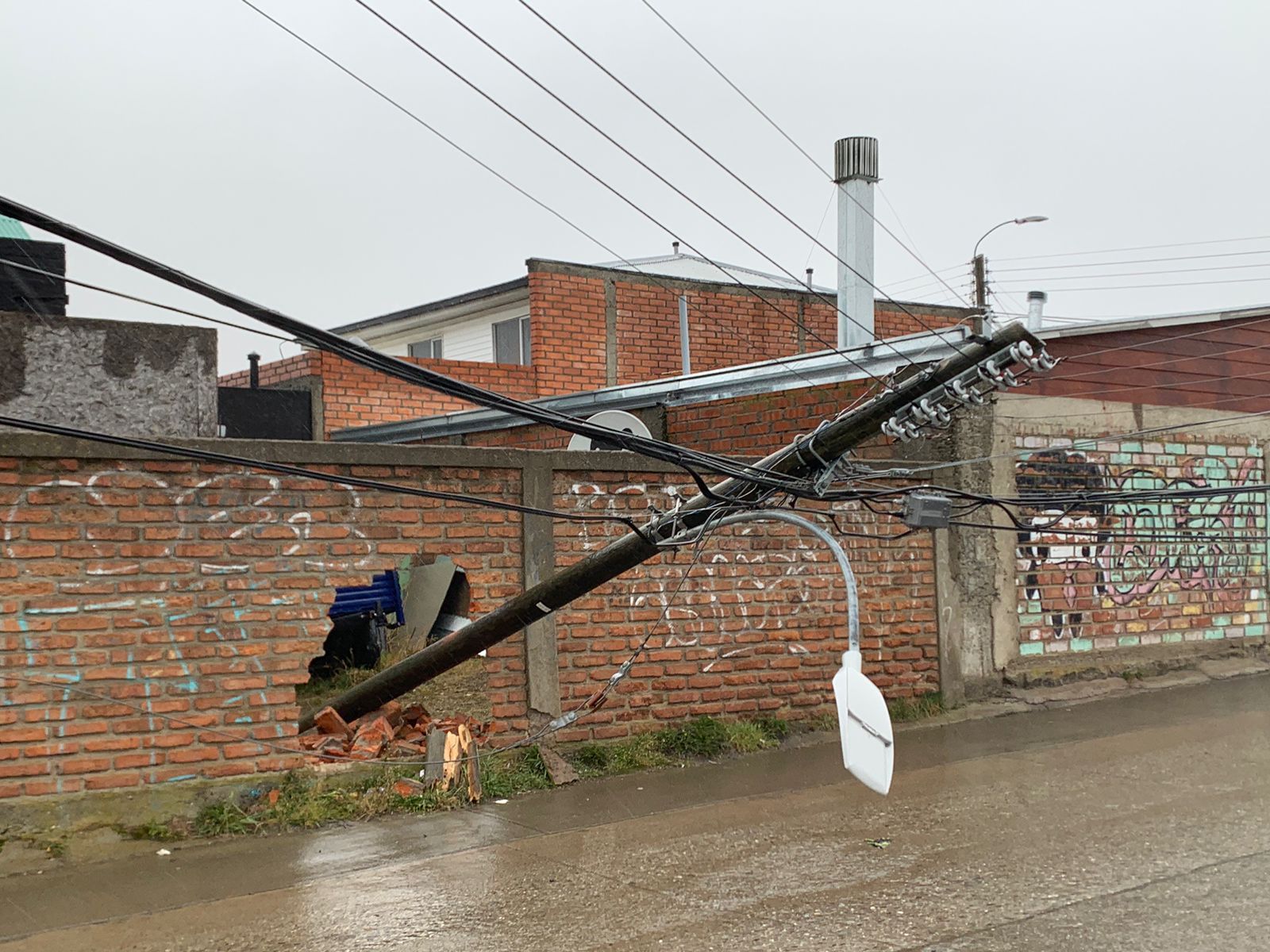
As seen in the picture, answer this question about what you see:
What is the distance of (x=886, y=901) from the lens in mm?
6184

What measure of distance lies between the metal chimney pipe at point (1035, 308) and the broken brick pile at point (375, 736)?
743 centimetres

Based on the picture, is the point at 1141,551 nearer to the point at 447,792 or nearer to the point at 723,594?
the point at 723,594

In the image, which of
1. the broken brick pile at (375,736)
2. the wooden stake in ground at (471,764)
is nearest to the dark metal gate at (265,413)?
the broken brick pile at (375,736)

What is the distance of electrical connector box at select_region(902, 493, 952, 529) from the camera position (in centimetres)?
684

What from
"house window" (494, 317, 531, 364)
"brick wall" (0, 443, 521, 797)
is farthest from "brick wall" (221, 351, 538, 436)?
"brick wall" (0, 443, 521, 797)

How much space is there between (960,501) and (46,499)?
7869mm

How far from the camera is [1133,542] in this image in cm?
1327

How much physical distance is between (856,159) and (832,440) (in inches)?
363

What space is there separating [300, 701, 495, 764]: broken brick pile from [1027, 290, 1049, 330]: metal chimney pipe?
7.43m

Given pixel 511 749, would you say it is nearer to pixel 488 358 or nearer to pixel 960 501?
pixel 960 501

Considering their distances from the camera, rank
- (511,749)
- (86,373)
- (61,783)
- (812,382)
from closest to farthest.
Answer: (61,783) < (86,373) < (511,749) < (812,382)

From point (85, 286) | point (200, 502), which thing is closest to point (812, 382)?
point (200, 502)

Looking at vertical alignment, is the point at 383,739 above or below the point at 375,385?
below

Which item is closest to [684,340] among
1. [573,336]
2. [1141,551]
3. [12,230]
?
[573,336]
